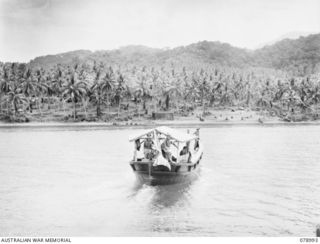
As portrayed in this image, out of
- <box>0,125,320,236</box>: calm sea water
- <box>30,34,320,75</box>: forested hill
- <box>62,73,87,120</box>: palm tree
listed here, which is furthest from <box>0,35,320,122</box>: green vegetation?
<box>0,125,320,236</box>: calm sea water

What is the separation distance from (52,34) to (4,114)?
64609mm

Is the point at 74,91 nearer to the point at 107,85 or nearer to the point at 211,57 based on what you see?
the point at 107,85

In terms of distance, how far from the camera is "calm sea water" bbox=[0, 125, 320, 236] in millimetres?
15492

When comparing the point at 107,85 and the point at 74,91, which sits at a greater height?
the point at 107,85

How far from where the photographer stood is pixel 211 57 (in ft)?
497

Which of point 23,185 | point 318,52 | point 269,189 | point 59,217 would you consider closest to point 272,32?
point 269,189

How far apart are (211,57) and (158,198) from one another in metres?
135

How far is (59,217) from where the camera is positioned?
16828 mm

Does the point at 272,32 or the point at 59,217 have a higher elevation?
the point at 272,32

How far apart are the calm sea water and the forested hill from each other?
106 meters

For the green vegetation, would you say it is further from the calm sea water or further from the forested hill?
the calm sea water

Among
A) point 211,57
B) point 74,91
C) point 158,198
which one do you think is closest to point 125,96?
point 74,91

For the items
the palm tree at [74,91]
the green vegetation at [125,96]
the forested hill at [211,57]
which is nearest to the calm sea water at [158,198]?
the palm tree at [74,91]

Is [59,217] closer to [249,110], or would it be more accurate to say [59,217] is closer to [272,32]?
[272,32]
